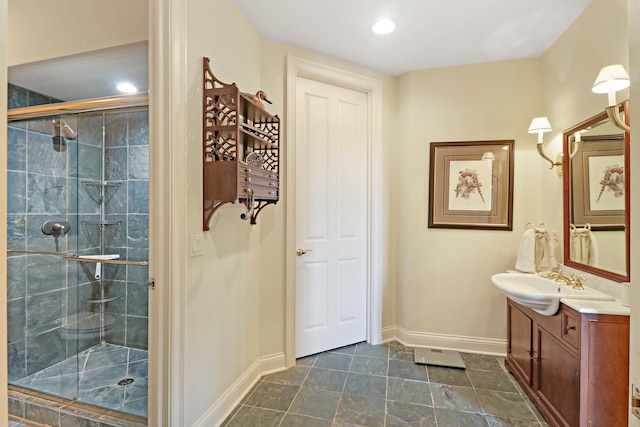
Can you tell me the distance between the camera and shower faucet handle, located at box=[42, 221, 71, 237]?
8.23ft

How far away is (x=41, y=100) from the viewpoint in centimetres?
247

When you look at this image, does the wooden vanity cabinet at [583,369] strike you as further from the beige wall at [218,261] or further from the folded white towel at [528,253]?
the beige wall at [218,261]

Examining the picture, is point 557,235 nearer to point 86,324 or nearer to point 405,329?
point 405,329

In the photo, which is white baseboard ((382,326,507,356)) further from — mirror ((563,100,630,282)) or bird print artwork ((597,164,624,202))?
bird print artwork ((597,164,624,202))

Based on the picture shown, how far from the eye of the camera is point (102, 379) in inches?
87.7

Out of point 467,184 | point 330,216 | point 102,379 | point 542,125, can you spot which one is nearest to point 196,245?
point 330,216

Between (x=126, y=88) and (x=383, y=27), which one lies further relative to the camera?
(x=126, y=88)

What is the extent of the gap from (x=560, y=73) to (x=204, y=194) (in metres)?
2.71

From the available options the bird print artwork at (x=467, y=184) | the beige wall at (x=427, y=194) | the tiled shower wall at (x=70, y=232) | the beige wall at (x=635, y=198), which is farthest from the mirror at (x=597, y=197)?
the tiled shower wall at (x=70, y=232)

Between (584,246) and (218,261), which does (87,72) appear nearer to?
(218,261)

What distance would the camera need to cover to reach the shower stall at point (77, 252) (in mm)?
2275

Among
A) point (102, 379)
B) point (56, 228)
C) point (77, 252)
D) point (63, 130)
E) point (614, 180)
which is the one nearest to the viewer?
point (614, 180)

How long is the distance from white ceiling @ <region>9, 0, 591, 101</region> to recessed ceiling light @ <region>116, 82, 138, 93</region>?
5 centimetres

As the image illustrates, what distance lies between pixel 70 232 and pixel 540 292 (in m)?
3.64
